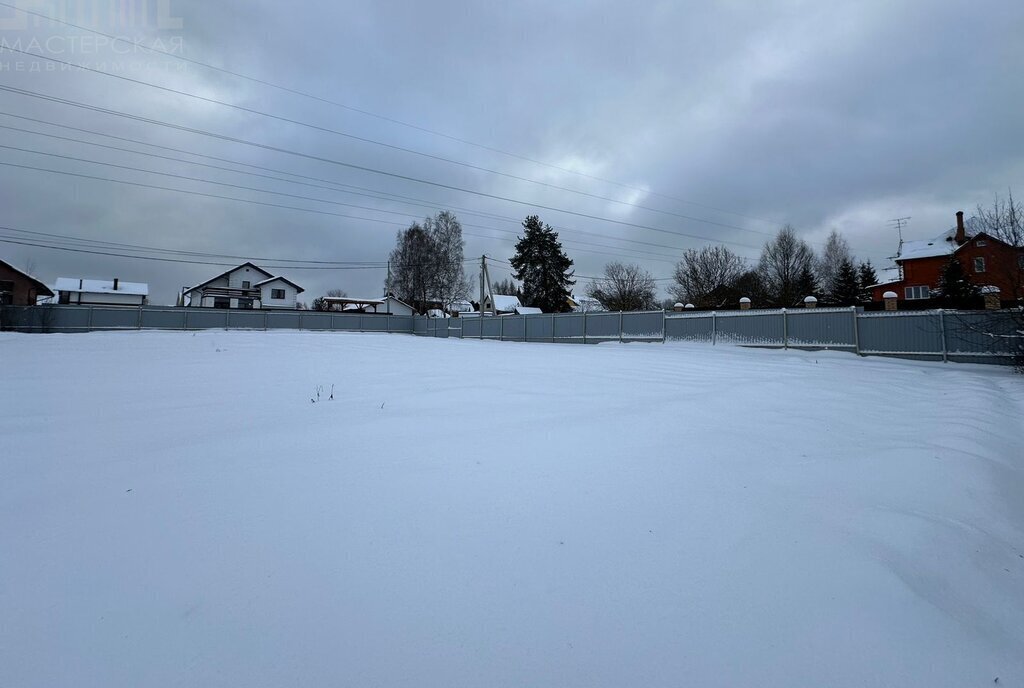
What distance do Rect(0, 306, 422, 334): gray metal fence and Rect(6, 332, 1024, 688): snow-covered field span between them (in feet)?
Result: 88.6

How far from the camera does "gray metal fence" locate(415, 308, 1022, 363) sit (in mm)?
10617

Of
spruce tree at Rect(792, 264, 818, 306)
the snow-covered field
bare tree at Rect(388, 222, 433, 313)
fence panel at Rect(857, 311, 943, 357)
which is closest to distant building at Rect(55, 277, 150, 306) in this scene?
bare tree at Rect(388, 222, 433, 313)

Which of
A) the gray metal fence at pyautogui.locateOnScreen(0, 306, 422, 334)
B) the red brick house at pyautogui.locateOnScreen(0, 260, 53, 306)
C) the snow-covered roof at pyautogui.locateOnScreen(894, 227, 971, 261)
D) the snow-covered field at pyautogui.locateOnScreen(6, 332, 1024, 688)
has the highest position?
the snow-covered roof at pyautogui.locateOnScreen(894, 227, 971, 261)

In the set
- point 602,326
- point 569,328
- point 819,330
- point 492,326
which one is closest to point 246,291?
point 492,326

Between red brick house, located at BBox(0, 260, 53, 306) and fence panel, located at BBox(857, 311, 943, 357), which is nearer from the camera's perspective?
fence panel, located at BBox(857, 311, 943, 357)

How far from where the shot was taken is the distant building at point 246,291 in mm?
41781

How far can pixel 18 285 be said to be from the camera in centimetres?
3388

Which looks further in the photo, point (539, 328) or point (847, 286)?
point (847, 286)

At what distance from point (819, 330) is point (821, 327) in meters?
0.11

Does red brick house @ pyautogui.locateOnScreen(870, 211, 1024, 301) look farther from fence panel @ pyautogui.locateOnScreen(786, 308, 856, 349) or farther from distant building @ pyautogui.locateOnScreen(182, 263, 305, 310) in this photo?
distant building @ pyautogui.locateOnScreen(182, 263, 305, 310)

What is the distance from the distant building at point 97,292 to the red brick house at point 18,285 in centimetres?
289

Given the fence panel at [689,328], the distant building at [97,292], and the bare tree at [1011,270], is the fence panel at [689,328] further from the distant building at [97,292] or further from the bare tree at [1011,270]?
the distant building at [97,292]

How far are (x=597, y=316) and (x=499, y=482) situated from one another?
19.3 metres

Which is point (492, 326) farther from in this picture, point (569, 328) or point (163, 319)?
point (163, 319)
